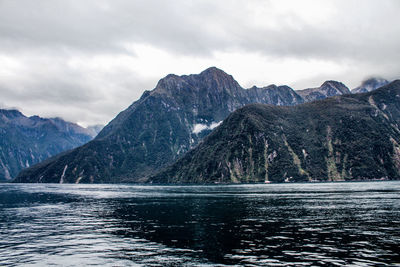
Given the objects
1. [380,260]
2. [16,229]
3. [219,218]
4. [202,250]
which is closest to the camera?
[380,260]

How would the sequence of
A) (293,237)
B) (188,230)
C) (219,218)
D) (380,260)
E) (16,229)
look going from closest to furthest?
(380,260) → (293,237) → (188,230) → (16,229) → (219,218)

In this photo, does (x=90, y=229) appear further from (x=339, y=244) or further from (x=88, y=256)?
(x=339, y=244)

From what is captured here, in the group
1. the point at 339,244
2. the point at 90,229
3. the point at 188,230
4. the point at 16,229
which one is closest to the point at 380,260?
the point at 339,244

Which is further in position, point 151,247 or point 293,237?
point 293,237

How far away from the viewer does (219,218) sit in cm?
7975

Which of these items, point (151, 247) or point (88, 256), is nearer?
point (88, 256)

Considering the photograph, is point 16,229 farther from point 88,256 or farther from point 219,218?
point 219,218

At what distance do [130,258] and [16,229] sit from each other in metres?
38.6

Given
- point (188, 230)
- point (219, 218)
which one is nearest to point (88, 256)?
point (188, 230)

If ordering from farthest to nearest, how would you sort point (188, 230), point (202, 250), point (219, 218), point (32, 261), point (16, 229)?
point (219, 218) → point (16, 229) → point (188, 230) → point (202, 250) → point (32, 261)

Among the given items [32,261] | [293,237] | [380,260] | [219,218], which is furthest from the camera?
[219,218]

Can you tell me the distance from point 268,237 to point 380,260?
742 inches

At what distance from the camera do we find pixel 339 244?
48094 millimetres

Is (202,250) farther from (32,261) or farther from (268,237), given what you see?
(32,261)
